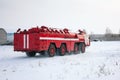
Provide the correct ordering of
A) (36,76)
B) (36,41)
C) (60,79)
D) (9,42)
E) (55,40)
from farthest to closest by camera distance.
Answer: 1. (9,42)
2. (55,40)
3. (36,41)
4. (36,76)
5. (60,79)

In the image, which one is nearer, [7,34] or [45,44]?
[45,44]

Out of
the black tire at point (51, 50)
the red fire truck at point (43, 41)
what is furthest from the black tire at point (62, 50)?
the black tire at point (51, 50)

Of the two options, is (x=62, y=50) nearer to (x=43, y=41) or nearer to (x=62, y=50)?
(x=62, y=50)

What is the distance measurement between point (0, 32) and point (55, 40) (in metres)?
54.5

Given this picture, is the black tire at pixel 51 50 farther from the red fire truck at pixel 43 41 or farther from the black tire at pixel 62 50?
the black tire at pixel 62 50

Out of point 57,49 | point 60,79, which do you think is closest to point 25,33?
point 57,49

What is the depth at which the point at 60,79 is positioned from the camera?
32.7ft

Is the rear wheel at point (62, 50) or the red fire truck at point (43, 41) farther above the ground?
the red fire truck at point (43, 41)

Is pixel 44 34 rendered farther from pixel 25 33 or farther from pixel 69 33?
pixel 69 33

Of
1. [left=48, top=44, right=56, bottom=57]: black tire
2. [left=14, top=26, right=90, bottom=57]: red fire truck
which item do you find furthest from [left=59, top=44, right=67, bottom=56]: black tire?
[left=48, top=44, right=56, bottom=57]: black tire

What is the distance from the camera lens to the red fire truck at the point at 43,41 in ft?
63.5

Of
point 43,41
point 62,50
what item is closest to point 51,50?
point 43,41

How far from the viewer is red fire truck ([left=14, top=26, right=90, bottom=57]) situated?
19359mm

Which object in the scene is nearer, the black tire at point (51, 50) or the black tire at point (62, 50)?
the black tire at point (51, 50)
